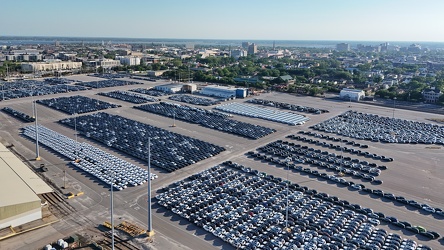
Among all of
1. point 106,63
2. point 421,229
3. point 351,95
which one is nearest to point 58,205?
point 421,229

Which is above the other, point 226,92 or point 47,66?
point 47,66

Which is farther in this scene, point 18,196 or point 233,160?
point 233,160

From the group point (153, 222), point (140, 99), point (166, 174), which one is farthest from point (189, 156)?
point (140, 99)

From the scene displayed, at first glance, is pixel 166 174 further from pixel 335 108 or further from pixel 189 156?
pixel 335 108

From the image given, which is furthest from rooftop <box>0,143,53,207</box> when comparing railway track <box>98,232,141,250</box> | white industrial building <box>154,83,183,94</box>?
white industrial building <box>154,83,183,94</box>

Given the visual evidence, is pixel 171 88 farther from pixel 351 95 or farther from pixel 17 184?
pixel 17 184

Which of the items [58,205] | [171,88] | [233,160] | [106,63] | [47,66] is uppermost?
[106,63]
